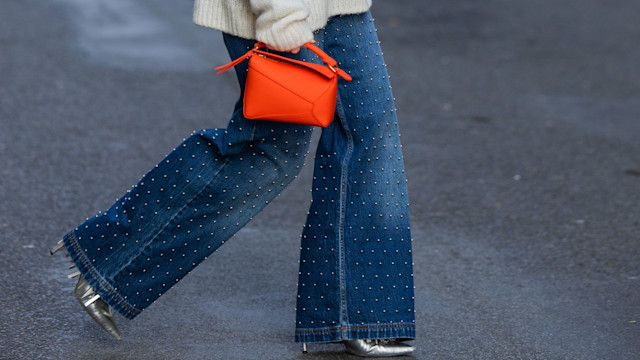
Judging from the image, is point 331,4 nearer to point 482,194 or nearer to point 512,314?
point 512,314

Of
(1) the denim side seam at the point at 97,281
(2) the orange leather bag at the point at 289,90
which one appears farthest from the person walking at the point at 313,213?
(2) the orange leather bag at the point at 289,90

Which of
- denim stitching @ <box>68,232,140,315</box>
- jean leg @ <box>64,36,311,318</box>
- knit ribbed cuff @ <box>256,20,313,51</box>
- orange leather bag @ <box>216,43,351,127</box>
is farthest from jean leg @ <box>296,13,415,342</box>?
denim stitching @ <box>68,232,140,315</box>

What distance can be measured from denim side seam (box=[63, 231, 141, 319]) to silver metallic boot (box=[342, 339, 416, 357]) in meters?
0.68

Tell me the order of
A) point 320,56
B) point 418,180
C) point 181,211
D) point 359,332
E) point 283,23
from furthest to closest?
point 418,180, point 359,332, point 181,211, point 320,56, point 283,23

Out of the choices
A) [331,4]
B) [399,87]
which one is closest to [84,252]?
[331,4]

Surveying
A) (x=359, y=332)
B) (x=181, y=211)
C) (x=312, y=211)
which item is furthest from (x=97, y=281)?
(x=359, y=332)

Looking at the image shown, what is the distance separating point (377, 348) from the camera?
296 cm

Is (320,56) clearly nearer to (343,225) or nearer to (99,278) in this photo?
(343,225)

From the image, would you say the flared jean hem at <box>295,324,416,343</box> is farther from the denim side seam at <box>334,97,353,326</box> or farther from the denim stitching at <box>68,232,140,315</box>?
the denim stitching at <box>68,232,140,315</box>

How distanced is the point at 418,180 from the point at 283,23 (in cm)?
256

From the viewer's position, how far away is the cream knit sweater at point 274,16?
2.46m

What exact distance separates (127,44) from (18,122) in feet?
7.06

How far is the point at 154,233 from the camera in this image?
111 inches

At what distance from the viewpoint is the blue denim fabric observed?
280 cm
